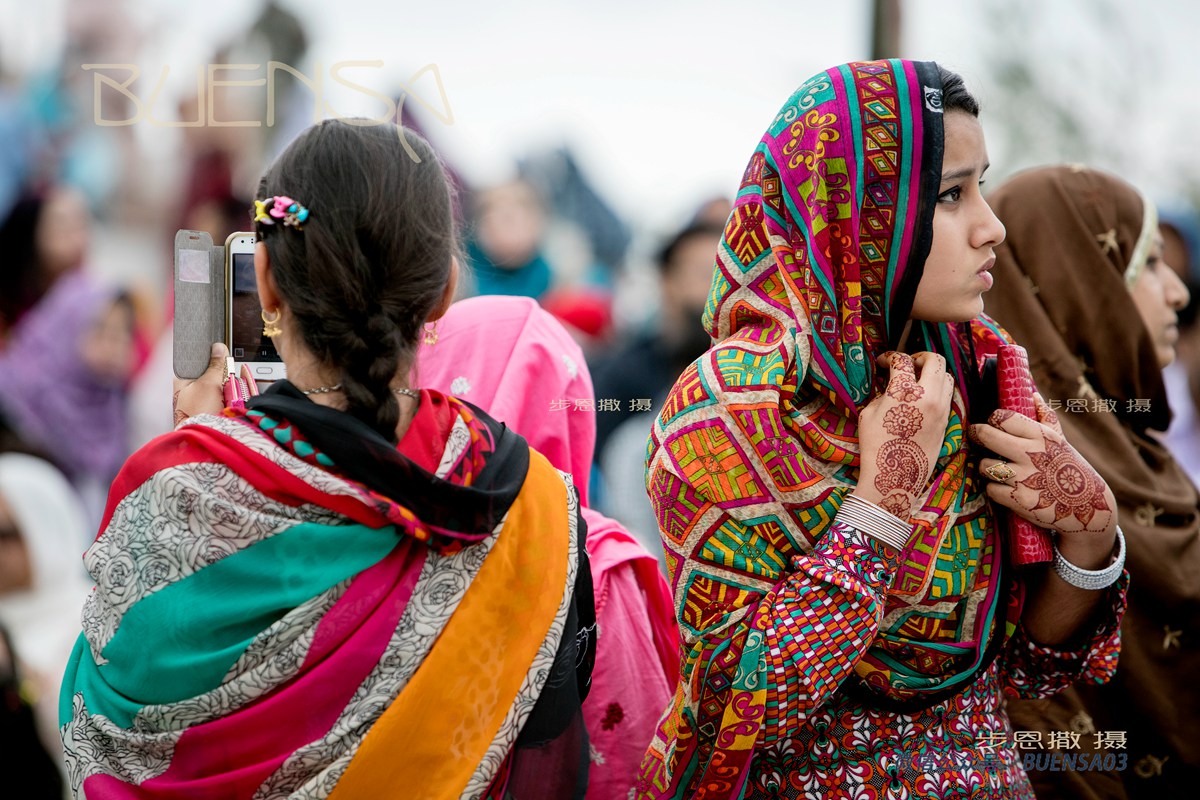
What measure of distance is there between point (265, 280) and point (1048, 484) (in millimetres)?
1211

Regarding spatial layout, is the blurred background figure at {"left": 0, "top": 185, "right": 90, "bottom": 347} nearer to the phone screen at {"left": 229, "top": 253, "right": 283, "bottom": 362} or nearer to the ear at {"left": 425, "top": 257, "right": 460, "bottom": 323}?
the phone screen at {"left": 229, "top": 253, "right": 283, "bottom": 362}

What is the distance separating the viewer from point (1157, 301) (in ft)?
9.12

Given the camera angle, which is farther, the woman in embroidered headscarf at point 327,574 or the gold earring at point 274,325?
the gold earring at point 274,325

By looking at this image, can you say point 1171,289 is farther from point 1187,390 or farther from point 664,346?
point 1187,390

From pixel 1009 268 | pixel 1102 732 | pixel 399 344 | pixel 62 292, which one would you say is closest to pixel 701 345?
pixel 1009 268

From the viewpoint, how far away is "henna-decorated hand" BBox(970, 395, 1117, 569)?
5.90 ft

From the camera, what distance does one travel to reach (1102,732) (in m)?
2.58

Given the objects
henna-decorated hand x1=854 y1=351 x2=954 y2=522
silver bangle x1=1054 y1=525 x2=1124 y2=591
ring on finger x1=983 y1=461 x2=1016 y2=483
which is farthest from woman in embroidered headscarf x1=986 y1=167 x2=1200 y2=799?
henna-decorated hand x1=854 y1=351 x2=954 y2=522

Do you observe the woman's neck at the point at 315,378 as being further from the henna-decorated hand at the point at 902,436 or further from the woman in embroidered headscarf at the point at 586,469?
the henna-decorated hand at the point at 902,436

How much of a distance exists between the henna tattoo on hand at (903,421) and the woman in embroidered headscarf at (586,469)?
1.89 feet

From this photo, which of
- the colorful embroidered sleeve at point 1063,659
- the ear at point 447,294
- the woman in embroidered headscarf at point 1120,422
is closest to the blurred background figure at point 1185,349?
the woman in embroidered headscarf at point 1120,422

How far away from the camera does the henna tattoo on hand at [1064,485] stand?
1.79m

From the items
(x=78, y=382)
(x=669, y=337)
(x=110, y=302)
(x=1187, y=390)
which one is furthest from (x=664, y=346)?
(x=78, y=382)

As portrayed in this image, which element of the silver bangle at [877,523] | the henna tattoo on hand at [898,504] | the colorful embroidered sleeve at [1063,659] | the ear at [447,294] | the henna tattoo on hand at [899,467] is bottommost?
the colorful embroidered sleeve at [1063,659]
